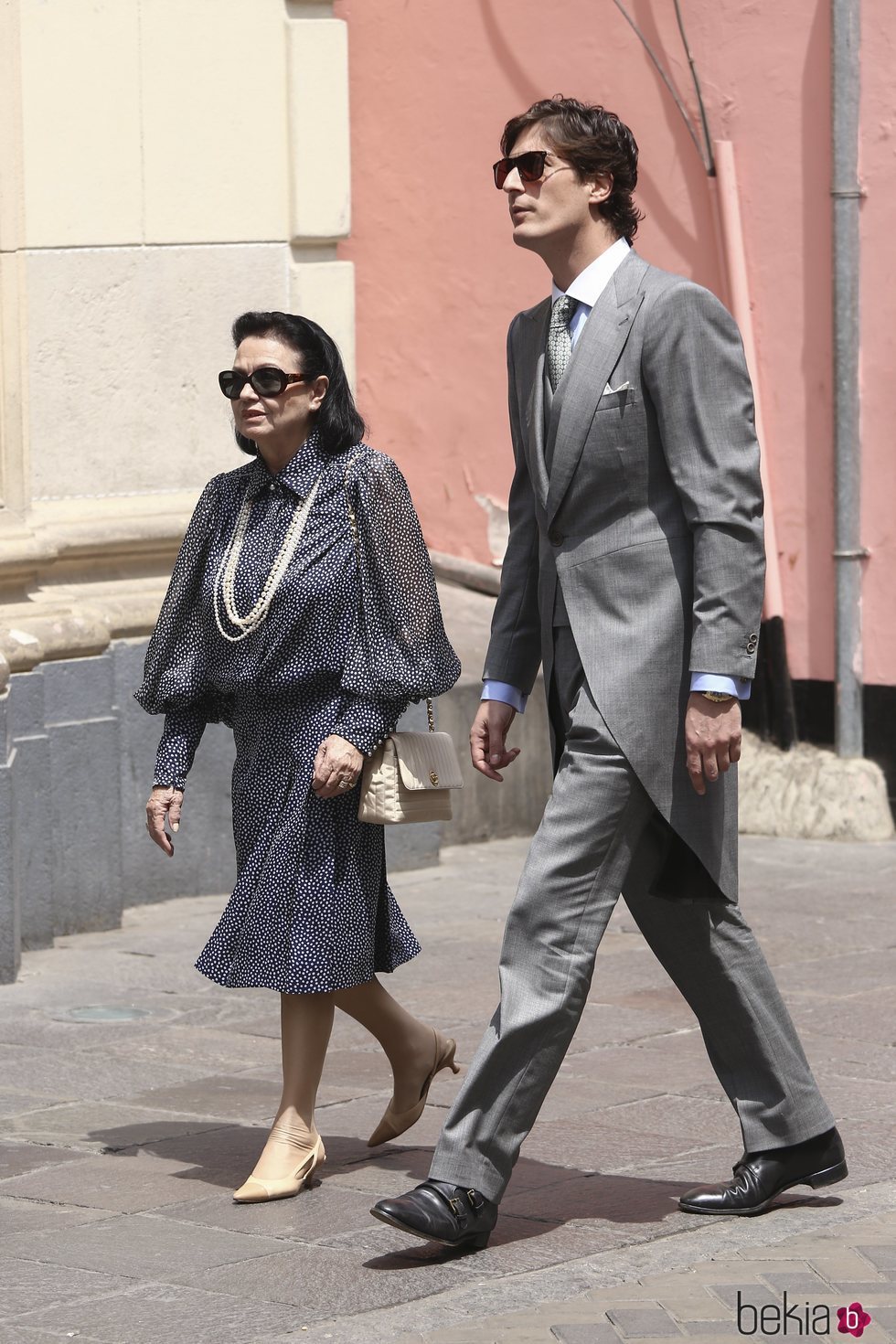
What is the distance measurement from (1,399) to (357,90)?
3797 mm

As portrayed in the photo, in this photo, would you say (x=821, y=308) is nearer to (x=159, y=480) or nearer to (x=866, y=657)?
(x=866, y=657)

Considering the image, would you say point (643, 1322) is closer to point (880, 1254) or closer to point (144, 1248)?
point (880, 1254)

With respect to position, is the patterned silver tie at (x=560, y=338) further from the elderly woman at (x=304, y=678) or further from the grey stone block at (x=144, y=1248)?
the grey stone block at (x=144, y=1248)

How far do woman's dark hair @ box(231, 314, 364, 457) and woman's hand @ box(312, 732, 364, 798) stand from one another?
0.65 metres

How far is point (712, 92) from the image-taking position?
991 centimetres

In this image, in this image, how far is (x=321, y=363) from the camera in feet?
16.5

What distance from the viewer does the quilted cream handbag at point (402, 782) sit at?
4.86 metres

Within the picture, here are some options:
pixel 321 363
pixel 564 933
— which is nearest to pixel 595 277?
pixel 321 363

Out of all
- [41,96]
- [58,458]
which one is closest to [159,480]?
[58,458]

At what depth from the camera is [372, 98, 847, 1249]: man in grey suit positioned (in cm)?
435

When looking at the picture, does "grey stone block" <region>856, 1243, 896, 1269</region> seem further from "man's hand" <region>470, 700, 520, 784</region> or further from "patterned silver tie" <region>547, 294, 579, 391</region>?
"patterned silver tie" <region>547, 294, 579, 391</region>

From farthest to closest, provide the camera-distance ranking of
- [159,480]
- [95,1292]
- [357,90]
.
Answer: [357,90] < [159,480] < [95,1292]

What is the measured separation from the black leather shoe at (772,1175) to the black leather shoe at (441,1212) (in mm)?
497

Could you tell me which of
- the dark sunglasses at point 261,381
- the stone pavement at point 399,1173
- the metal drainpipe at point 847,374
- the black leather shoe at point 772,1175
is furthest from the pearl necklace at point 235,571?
the metal drainpipe at point 847,374
